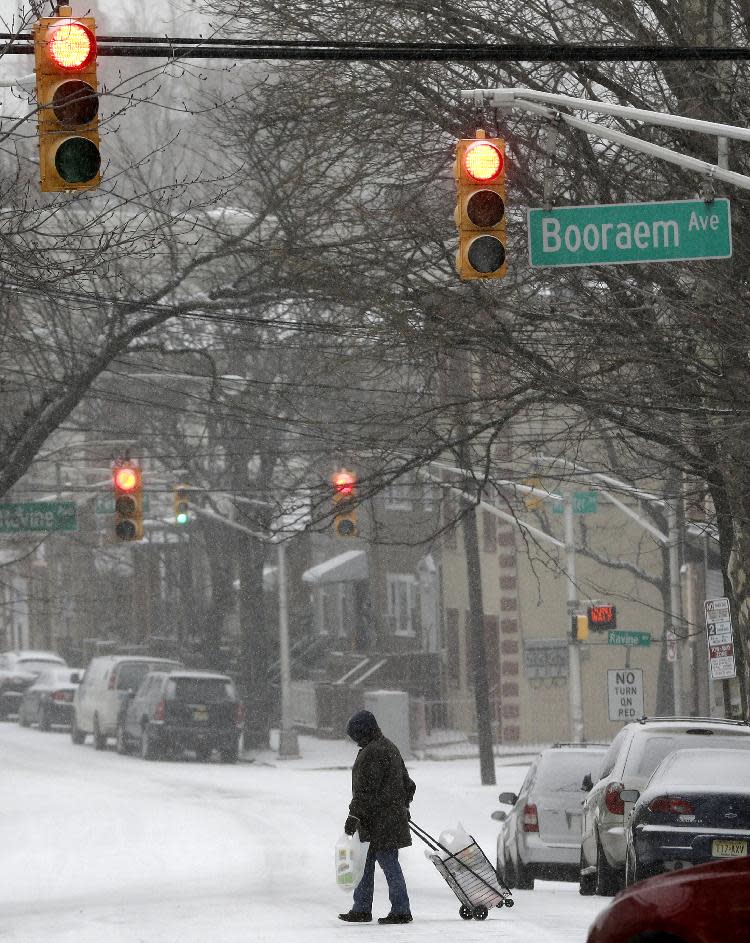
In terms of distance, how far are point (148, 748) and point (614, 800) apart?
25.8 m

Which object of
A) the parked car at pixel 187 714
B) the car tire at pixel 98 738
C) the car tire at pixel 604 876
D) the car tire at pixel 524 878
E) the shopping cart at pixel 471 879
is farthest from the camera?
the car tire at pixel 98 738

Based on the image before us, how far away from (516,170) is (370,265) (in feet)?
5.95

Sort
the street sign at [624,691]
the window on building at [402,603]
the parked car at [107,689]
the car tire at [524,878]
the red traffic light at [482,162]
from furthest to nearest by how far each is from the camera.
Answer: the window on building at [402,603], the parked car at [107,689], the street sign at [624,691], the car tire at [524,878], the red traffic light at [482,162]

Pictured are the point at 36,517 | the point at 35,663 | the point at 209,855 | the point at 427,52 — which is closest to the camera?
the point at 427,52

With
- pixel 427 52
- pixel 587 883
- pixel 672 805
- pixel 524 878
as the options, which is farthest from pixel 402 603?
pixel 427 52

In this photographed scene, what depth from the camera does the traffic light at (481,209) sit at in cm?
1170

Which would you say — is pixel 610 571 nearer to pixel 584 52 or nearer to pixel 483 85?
pixel 483 85

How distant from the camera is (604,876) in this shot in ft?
54.1

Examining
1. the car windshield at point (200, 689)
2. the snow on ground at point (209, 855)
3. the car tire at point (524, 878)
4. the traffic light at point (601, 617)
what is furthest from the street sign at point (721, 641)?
the car windshield at point (200, 689)

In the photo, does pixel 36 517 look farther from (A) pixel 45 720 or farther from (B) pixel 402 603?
(B) pixel 402 603

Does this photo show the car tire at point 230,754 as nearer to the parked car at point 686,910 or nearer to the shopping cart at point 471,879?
the shopping cart at point 471,879

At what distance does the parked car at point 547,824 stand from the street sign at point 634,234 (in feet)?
24.3

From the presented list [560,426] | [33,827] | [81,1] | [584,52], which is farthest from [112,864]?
[81,1]

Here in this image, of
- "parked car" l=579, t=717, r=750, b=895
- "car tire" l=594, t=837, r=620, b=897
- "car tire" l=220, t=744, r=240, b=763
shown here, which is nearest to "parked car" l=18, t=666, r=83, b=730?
"car tire" l=220, t=744, r=240, b=763
